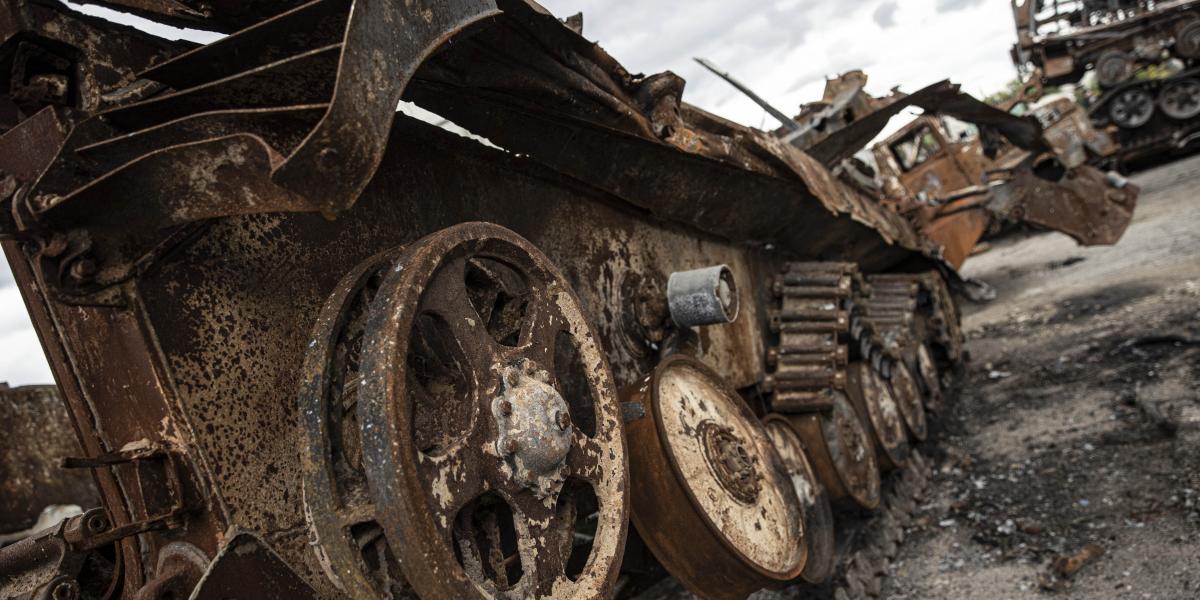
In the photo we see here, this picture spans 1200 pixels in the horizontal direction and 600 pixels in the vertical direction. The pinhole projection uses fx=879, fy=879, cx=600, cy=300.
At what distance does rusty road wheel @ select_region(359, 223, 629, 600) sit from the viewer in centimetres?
185

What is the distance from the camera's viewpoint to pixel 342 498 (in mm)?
2027

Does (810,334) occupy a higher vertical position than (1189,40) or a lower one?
lower

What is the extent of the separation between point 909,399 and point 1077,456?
3.55ft

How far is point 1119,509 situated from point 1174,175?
50.7ft

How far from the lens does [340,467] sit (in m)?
2.11

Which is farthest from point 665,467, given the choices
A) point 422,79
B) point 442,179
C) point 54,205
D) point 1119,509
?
point 1119,509

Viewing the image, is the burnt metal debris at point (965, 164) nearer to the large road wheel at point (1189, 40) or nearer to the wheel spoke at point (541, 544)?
the large road wheel at point (1189, 40)

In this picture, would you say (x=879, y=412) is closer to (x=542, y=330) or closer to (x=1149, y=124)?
(x=542, y=330)

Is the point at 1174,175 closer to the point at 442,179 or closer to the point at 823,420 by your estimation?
the point at 823,420

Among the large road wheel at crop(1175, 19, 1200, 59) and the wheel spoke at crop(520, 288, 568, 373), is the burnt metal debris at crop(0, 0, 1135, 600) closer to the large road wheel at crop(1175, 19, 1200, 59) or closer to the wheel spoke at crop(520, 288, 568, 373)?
the wheel spoke at crop(520, 288, 568, 373)

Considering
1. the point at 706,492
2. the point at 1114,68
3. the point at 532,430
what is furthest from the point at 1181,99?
the point at 532,430

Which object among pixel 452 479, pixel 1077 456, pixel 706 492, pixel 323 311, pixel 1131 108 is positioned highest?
pixel 323 311

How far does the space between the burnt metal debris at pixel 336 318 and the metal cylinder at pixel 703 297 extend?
328 millimetres

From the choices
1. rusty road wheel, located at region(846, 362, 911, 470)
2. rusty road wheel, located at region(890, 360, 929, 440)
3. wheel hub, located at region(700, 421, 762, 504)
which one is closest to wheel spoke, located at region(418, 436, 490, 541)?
wheel hub, located at region(700, 421, 762, 504)
